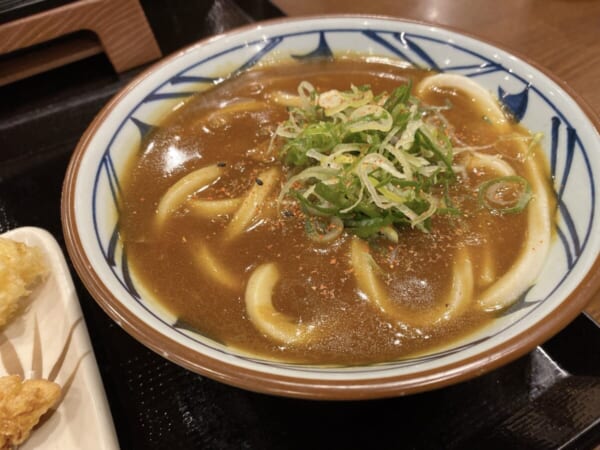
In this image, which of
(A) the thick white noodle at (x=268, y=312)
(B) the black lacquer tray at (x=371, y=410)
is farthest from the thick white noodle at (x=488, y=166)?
(A) the thick white noodle at (x=268, y=312)

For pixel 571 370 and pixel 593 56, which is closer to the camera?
pixel 571 370

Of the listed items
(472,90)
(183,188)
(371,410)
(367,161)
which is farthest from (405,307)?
(472,90)

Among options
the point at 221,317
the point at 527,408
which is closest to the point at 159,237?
the point at 221,317

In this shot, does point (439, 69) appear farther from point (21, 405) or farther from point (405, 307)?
point (21, 405)

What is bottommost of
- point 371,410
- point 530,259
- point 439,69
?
point 371,410

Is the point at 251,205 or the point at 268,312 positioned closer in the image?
the point at 268,312

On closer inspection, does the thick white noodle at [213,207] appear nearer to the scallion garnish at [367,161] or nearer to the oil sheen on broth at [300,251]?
the oil sheen on broth at [300,251]

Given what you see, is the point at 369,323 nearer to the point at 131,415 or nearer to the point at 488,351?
the point at 488,351
